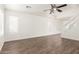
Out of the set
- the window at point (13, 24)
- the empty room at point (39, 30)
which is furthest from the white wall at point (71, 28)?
the window at point (13, 24)

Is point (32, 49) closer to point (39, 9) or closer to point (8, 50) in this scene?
point (8, 50)

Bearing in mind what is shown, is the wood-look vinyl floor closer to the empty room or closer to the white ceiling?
the empty room

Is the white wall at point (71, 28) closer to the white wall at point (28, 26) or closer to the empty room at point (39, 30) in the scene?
the empty room at point (39, 30)

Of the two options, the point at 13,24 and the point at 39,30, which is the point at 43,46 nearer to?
the point at 39,30

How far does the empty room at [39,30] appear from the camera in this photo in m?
2.26

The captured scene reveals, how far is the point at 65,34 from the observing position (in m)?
2.33

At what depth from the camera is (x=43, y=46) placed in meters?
2.35

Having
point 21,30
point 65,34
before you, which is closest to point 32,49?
point 21,30

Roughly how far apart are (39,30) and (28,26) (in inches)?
7.7

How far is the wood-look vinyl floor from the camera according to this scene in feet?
7.59

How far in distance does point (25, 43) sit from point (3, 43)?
35 cm

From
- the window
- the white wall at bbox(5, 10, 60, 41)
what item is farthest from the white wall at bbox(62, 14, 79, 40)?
the window

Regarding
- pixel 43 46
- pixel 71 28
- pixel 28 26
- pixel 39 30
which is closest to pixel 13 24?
pixel 28 26

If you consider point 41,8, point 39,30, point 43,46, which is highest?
point 41,8
